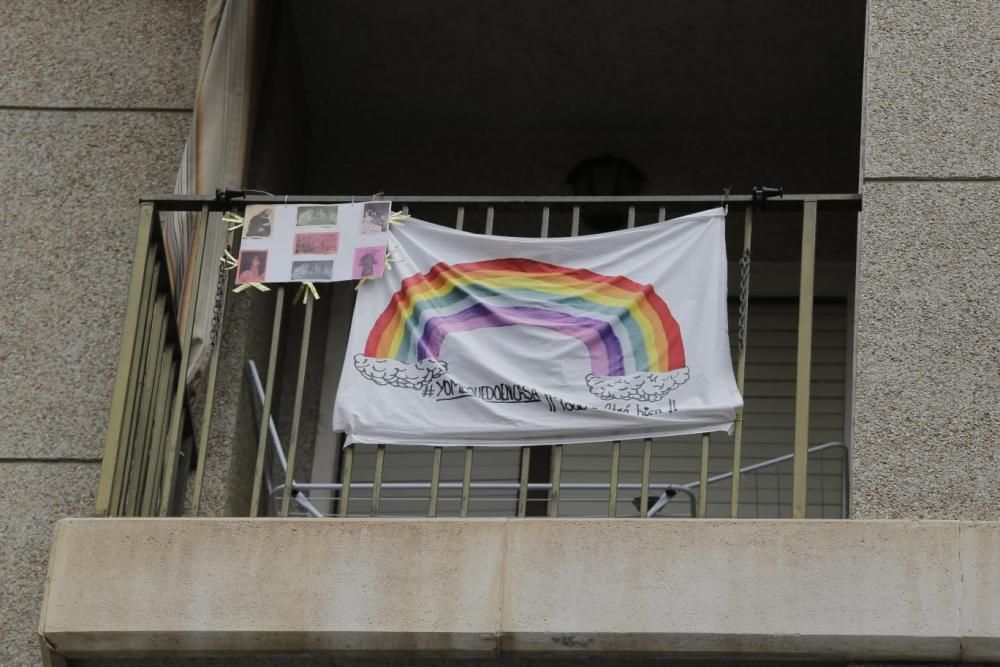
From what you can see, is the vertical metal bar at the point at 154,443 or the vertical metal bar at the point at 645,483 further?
the vertical metal bar at the point at 154,443

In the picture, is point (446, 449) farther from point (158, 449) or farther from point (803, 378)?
point (803, 378)

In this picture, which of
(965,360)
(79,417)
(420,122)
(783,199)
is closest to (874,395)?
(965,360)

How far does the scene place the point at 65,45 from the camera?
8.49 m

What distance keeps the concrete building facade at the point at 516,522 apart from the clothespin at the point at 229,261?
0.71m

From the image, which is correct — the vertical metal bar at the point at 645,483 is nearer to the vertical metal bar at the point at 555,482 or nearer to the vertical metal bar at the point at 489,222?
the vertical metal bar at the point at 555,482

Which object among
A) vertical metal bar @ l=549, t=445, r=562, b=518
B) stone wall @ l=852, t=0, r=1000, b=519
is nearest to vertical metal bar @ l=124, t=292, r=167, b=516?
vertical metal bar @ l=549, t=445, r=562, b=518

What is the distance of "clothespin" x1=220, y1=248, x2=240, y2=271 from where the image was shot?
7.12 meters

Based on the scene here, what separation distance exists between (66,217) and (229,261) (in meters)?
1.16

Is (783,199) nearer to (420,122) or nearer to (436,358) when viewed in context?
(436,358)

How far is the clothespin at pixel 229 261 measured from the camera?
712 cm

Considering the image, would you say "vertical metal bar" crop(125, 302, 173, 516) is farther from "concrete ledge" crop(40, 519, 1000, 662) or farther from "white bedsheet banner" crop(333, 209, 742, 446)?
"white bedsheet banner" crop(333, 209, 742, 446)

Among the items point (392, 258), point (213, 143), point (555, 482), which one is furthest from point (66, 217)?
point (555, 482)

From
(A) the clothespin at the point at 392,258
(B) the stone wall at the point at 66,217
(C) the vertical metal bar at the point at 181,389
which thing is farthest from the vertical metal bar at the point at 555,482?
(B) the stone wall at the point at 66,217

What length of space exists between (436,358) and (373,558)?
0.88 meters
